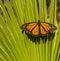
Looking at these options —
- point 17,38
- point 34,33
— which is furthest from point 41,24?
point 17,38

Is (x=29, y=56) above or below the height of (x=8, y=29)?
below

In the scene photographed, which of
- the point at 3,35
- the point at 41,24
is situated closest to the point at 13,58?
the point at 3,35

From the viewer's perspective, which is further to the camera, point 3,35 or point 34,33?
point 3,35

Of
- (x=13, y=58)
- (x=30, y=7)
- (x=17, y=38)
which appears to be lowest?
(x=13, y=58)

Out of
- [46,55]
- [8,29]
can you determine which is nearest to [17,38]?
[8,29]

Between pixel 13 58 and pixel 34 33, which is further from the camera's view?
pixel 13 58

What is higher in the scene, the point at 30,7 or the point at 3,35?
the point at 30,7

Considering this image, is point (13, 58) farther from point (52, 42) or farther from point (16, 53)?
point (52, 42)

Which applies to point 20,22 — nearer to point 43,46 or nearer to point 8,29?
point 8,29
